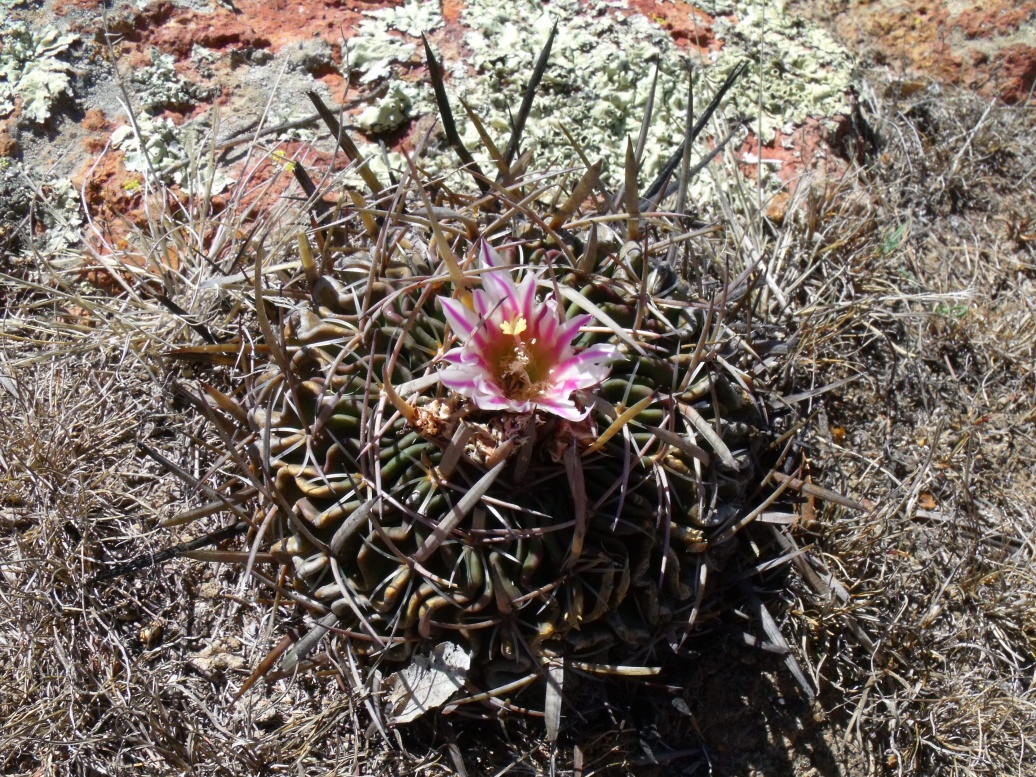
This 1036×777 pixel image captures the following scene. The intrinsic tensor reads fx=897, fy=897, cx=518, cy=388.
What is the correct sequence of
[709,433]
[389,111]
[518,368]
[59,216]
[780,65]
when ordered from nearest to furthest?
1. [518,368]
2. [709,433]
3. [59,216]
4. [389,111]
5. [780,65]

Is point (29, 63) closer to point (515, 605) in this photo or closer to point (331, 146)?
point (331, 146)

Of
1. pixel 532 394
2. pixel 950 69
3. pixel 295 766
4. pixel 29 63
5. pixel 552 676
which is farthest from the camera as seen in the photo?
pixel 950 69

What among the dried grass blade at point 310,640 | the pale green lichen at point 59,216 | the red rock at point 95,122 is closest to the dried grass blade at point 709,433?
the dried grass blade at point 310,640

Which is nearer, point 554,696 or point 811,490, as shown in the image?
point 554,696

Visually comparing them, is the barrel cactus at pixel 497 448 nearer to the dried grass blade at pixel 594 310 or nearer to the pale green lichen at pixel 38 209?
the dried grass blade at pixel 594 310

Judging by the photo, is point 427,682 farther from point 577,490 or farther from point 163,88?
point 163,88

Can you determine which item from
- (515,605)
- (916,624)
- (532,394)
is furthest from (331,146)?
(916,624)

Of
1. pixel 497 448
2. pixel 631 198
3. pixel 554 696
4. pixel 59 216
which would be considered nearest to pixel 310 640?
pixel 554 696
